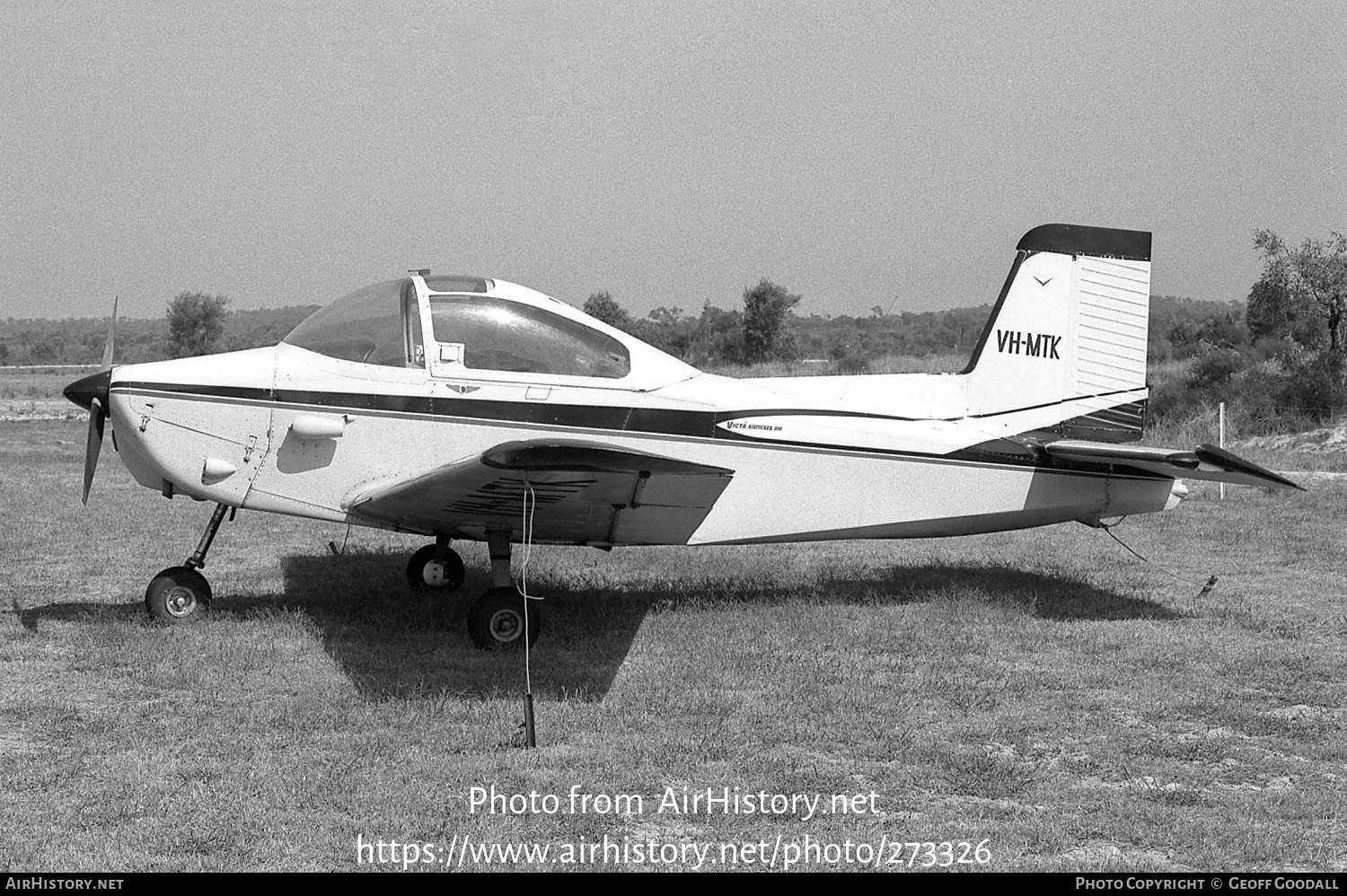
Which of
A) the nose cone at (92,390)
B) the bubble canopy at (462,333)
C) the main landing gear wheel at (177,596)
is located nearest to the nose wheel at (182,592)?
the main landing gear wheel at (177,596)

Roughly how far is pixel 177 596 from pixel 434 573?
186 centimetres

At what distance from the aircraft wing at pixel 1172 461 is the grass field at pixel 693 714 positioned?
3.26 feet

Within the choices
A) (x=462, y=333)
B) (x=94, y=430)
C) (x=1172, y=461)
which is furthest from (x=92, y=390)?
(x=1172, y=461)

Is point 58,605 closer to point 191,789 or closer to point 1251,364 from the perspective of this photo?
point 191,789

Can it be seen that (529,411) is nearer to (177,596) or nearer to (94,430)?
(177,596)

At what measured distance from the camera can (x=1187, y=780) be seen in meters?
5.12

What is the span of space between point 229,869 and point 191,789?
0.84 metres

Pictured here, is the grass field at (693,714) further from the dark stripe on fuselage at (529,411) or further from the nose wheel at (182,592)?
the dark stripe on fuselage at (529,411)

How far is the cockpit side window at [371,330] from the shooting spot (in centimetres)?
720

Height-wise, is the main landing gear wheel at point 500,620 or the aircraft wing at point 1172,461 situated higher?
the aircraft wing at point 1172,461

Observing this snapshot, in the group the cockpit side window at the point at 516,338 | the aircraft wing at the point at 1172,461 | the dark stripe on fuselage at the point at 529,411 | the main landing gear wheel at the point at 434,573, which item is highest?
the cockpit side window at the point at 516,338

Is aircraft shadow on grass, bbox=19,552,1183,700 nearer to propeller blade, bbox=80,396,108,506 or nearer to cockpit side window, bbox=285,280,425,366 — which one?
propeller blade, bbox=80,396,108,506

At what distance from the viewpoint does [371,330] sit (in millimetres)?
7266

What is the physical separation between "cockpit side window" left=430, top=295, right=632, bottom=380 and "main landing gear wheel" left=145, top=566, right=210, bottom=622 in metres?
2.30
